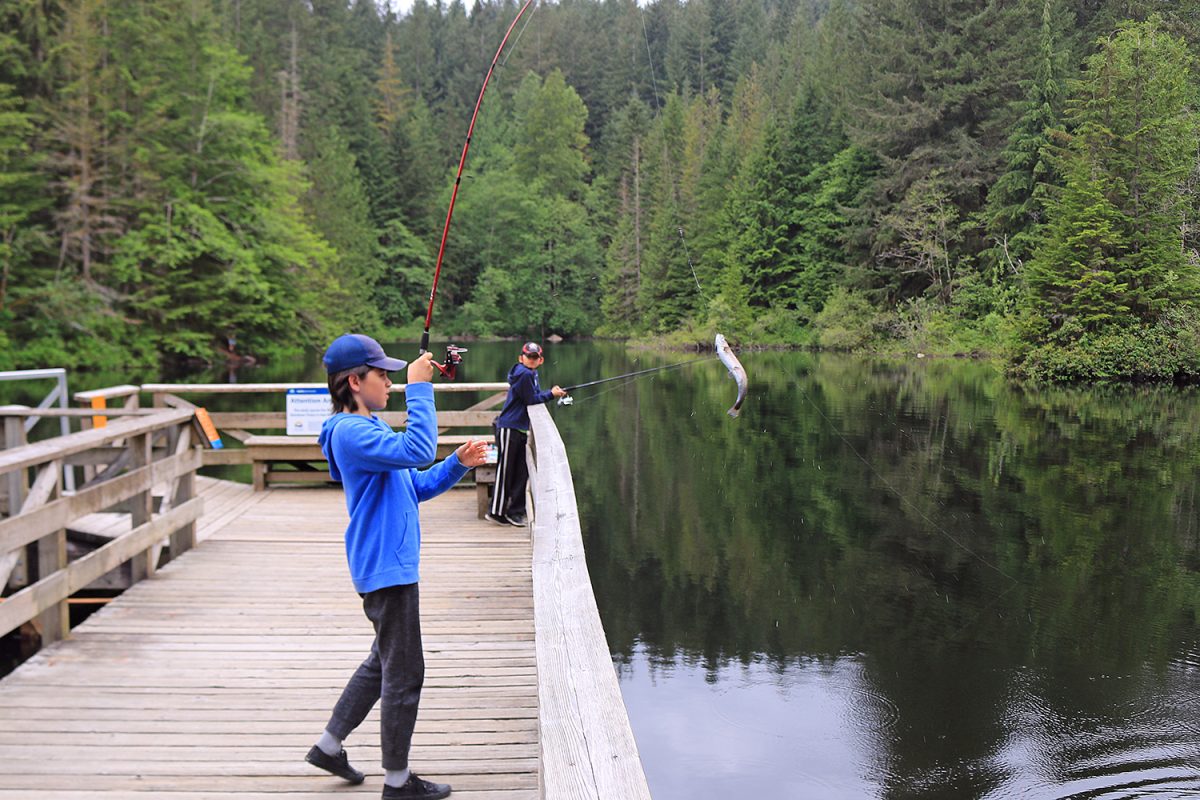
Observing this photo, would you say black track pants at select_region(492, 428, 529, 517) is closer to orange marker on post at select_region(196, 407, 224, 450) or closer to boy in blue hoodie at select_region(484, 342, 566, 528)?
boy in blue hoodie at select_region(484, 342, 566, 528)

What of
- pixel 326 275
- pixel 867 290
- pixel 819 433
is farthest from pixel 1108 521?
pixel 326 275

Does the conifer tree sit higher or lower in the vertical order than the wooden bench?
higher

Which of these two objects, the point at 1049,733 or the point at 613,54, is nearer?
the point at 1049,733

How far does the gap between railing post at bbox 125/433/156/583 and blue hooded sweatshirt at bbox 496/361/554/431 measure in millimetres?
2589

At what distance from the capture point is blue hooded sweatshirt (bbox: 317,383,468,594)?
10.1 feet

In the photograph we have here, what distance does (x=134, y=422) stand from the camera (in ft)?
20.3

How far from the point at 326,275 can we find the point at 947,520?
38.9 m

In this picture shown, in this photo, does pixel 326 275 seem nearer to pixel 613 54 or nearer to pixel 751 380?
pixel 751 380

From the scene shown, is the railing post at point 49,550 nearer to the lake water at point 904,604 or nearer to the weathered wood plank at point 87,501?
the weathered wood plank at point 87,501

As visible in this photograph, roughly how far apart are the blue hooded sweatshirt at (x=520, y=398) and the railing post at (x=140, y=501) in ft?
8.50

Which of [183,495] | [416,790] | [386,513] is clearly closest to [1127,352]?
[183,495]

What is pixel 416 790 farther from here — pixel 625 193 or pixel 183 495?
pixel 625 193

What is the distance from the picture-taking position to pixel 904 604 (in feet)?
31.6

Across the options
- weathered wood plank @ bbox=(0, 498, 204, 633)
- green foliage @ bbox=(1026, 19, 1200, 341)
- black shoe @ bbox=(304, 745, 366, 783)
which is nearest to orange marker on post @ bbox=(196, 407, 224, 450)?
weathered wood plank @ bbox=(0, 498, 204, 633)
